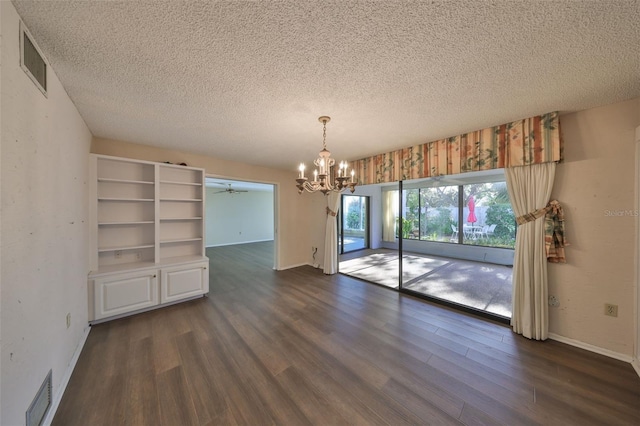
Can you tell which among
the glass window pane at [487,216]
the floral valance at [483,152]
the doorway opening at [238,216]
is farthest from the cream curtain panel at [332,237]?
the glass window pane at [487,216]

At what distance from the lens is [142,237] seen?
3.32 metres

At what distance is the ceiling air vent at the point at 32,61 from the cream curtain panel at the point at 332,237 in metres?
4.07

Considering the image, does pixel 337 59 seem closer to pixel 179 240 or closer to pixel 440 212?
pixel 179 240

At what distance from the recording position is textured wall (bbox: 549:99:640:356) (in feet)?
6.54

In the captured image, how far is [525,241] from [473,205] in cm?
387

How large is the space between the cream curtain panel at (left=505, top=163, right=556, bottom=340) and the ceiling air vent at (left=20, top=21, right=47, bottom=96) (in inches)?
168

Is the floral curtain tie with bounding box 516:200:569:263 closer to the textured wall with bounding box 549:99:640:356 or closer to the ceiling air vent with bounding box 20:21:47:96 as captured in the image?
the textured wall with bounding box 549:99:640:356

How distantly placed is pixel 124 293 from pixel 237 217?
6295 mm

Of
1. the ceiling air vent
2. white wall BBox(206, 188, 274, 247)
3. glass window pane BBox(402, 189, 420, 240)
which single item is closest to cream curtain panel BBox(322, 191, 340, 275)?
glass window pane BBox(402, 189, 420, 240)

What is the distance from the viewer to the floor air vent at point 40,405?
122 cm

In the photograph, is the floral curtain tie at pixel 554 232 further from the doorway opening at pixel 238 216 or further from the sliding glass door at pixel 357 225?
the doorway opening at pixel 238 216

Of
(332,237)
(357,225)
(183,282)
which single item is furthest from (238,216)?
(183,282)

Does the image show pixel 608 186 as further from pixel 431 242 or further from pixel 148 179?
pixel 148 179

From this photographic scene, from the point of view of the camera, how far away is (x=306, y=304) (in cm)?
324
